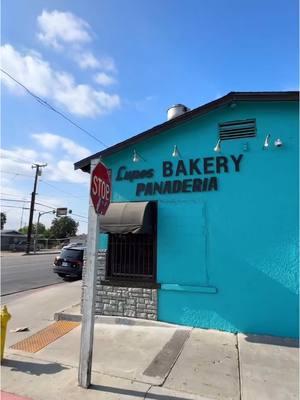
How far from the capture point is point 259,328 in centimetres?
652

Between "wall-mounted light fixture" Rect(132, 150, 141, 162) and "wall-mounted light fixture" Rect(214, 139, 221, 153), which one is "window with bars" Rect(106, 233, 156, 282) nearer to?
"wall-mounted light fixture" Rect(132, 150, 141, 162)

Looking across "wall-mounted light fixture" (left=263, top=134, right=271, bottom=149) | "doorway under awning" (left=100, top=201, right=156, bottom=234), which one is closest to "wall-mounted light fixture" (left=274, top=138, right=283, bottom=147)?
"wall-mounted light fixture" (left=263, top=134, right=271, bottom=149)

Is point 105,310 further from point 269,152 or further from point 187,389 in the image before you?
point 269,152

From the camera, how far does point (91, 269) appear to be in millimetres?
4621

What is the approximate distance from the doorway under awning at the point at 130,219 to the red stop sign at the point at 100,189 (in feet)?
7.75

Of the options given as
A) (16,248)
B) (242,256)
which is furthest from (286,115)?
(16,248)

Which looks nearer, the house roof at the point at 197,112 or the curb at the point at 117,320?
the house roof at the point at 197,112

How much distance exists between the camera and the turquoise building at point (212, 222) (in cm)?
661

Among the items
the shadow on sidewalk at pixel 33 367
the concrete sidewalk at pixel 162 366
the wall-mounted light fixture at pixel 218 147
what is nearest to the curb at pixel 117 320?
the concrete sidewalk at pixel 162 366

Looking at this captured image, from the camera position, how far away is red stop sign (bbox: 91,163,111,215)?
4531 mm

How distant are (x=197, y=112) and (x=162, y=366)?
499 centimetres

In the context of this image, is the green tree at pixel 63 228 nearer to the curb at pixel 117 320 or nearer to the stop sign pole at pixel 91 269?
the curb at pixel 117 320

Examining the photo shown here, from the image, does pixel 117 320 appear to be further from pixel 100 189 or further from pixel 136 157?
pixel 100 189

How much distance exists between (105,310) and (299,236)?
175 inches
